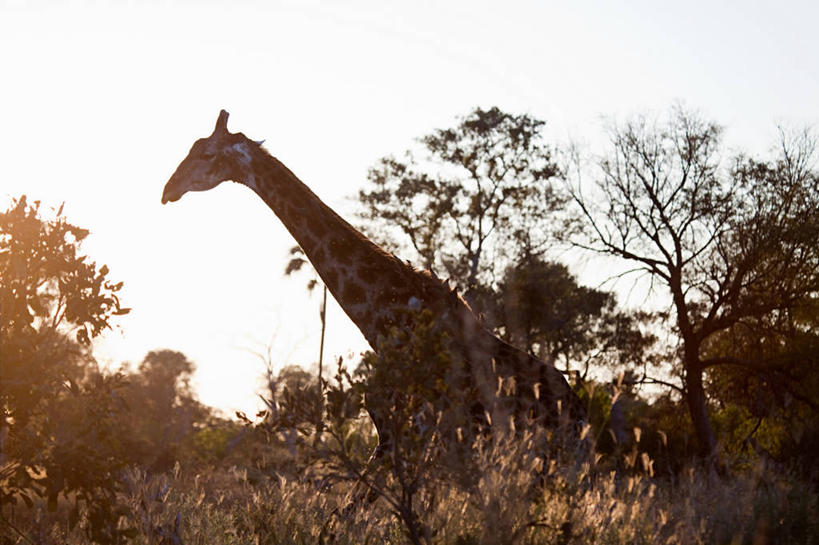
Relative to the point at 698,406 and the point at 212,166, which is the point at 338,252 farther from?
the point at 698,406

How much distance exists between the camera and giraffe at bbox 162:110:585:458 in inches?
317

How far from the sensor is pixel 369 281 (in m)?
9.23

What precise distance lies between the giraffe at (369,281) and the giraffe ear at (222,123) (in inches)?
0.5

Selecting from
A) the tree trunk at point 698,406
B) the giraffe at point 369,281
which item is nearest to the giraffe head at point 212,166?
the giraffe at point 369,281

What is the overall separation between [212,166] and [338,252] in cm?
212

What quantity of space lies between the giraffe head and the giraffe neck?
10 centimetres

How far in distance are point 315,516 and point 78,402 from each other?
1907 millimetres

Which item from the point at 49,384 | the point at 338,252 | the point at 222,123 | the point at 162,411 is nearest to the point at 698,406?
the point at 338,252

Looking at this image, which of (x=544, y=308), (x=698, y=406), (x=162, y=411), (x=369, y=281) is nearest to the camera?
(x=369, y=281)

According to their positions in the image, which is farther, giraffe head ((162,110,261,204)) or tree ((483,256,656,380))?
tree ((483,256,656,380))

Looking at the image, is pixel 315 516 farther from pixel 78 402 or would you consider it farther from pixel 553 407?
pixel 553 407

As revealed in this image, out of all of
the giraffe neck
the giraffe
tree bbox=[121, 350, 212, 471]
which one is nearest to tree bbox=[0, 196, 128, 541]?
the giraffe

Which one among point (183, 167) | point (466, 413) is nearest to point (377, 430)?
point (466, 413)

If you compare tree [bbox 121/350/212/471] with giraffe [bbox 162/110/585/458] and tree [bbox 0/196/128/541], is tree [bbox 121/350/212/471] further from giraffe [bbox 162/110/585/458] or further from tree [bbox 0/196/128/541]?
tree [bbox 0/196/128/541]
